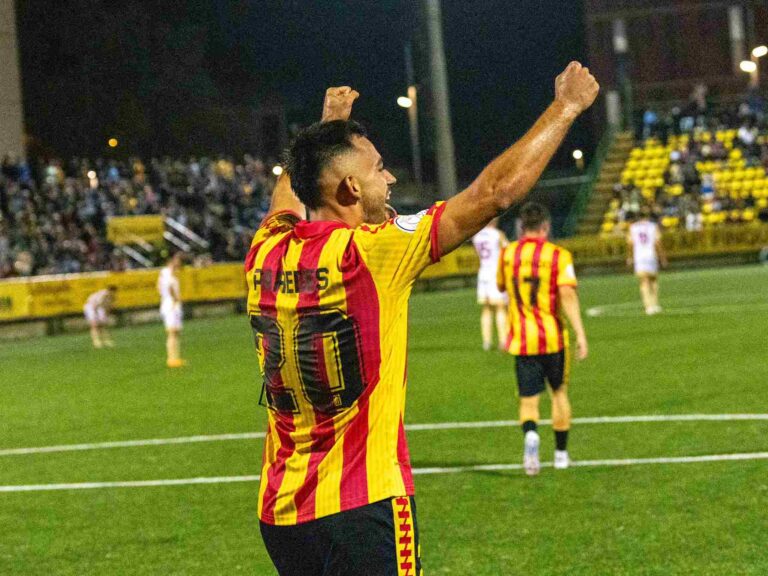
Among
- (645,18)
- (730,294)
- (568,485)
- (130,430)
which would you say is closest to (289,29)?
(645,18)

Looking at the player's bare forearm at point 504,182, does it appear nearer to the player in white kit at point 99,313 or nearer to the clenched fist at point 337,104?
the clenched fist at point 337,104

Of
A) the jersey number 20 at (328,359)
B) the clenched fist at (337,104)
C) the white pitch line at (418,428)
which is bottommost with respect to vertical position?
the white pitch line at (418,428)

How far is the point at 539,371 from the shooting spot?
33.1ft

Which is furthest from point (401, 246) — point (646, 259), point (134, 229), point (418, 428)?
point (134, 229)

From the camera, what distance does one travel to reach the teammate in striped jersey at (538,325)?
9945 mm

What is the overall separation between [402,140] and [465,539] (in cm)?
5404

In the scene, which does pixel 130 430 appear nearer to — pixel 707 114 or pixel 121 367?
pixel 121 367

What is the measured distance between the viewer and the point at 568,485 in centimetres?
939

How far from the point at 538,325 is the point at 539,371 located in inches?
14.2

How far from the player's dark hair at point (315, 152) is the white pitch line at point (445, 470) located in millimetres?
6758

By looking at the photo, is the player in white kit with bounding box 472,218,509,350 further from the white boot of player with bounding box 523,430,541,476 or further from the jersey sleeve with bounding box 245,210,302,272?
the jersey sleeve with bounding box 245,210,302,272

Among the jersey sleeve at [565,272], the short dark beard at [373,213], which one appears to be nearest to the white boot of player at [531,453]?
the jersey sleeve at [565,272]

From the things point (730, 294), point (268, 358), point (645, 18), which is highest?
point (645, 18)

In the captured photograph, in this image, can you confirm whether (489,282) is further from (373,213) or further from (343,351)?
(343,351)
